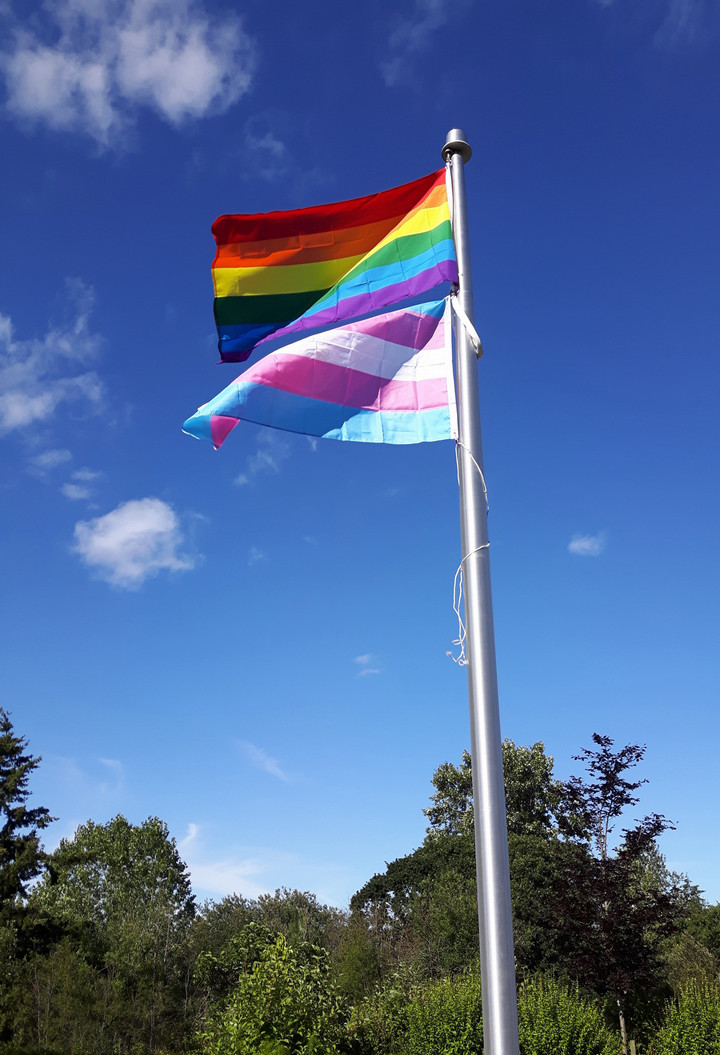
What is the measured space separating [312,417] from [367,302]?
1.07m

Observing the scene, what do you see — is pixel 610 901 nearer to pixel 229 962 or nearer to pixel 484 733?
pixel 229 962

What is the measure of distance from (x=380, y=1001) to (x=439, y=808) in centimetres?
2705

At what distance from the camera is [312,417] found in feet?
18.6

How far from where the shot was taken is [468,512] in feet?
15.5

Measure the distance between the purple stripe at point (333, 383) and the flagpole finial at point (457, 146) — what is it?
1601mm

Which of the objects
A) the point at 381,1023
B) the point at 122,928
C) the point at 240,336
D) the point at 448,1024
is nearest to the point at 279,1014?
the point at 448,1024

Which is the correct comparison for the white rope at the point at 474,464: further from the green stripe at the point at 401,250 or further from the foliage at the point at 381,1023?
the foliage at the point at 381,1023

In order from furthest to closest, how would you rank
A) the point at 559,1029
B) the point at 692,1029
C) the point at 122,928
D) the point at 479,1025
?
1. the point at 122,928
2. the point at 479,1025
3. the point at 559,1029
4. the point at 692,1029

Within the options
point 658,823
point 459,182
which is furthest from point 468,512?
point 658,823

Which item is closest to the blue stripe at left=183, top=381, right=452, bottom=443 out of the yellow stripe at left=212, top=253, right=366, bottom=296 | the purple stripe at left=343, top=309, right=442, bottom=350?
the purple stripe at left=343, top=309, right=442, bottom=350

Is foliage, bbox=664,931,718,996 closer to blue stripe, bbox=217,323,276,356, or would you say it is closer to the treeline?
the treeline

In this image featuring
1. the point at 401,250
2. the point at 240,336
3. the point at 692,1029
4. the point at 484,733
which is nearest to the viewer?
the point at 484,733

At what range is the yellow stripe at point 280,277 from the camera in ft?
21.3

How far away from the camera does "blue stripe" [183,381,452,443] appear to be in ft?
18.0
